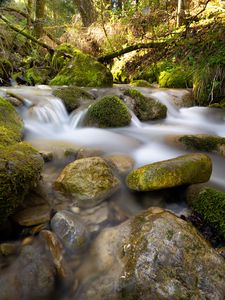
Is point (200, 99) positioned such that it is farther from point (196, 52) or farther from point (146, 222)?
point (146, 222)

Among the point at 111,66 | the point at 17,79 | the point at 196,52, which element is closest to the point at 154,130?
the point at 196,52

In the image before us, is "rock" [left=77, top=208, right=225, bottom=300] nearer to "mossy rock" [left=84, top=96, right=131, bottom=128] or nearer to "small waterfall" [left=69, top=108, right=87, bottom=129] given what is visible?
"mossy rock" [left=84, top=96, right=131, bottom=128]

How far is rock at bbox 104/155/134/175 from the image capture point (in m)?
3.46

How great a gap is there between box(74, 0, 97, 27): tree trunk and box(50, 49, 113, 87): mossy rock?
4.30m

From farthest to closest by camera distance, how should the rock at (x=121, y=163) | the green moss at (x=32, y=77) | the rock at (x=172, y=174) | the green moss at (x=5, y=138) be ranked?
the green moss at (x=32, y=77) < the rock at (x=121, y=163) < the green moss at (x=5, y=138) < the rock at (x=172, y=174)

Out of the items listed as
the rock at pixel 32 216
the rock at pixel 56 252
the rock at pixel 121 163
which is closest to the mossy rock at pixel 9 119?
the rock at pixel 121 163

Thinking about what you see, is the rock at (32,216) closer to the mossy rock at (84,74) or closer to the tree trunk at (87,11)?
the mossy rock at (84,74)

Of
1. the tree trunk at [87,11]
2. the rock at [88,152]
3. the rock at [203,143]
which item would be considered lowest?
the rock at [203,143]

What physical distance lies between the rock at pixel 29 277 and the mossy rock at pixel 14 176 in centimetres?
39

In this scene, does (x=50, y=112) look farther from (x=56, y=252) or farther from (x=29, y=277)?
(x=29, y=277)

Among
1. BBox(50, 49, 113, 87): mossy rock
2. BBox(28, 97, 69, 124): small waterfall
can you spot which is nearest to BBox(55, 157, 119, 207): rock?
BBox(28, 97, 69, 124): small waterfall

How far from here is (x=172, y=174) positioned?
9.17 ft

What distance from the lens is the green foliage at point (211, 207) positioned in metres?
2.50

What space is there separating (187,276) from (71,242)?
100 centimetres
